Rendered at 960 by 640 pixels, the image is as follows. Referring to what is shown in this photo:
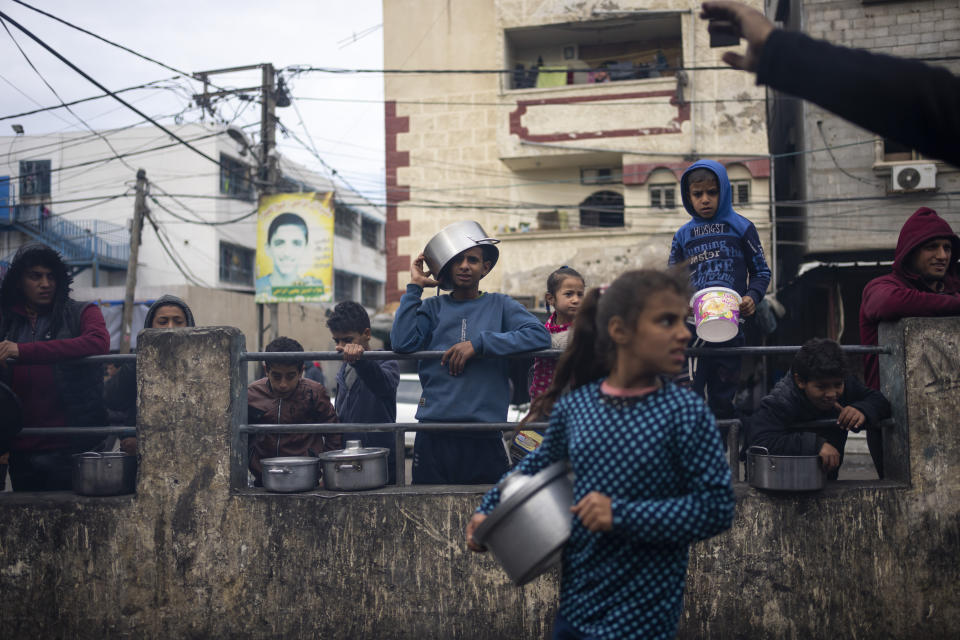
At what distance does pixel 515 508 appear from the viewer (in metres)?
2.25

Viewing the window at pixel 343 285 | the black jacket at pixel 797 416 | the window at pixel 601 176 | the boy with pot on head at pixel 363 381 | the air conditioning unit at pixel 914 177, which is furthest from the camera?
the window at pixel 343 285

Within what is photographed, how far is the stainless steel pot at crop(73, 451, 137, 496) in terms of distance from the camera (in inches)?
161

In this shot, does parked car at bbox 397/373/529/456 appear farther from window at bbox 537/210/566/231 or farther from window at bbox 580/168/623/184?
window at bbox 580/168/623/184

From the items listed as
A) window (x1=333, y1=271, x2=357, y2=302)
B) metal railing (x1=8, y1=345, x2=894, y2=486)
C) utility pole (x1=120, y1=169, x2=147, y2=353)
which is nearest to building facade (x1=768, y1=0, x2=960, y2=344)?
metal railing (x1=8, y1=345, x2=894, y2=486)

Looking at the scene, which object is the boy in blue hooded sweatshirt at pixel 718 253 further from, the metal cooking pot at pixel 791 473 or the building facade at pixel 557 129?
the building facade at pixel 557 129

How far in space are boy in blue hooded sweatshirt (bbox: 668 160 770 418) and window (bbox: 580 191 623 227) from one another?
14545 millimetres

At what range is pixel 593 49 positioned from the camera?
19438mm

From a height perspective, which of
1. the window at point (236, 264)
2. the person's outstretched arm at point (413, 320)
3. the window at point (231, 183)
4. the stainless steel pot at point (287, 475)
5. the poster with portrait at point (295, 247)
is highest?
the window at point (231, 183)

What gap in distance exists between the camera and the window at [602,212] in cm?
1889

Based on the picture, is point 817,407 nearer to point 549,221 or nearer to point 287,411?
point 287,411

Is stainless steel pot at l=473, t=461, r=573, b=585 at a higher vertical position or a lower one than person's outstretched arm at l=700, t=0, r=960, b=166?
lower

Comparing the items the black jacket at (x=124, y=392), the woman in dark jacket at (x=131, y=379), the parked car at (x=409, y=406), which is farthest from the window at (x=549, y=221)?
the black jacket at (x=124, y=392)

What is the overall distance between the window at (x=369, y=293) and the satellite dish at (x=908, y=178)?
29892 millimetres

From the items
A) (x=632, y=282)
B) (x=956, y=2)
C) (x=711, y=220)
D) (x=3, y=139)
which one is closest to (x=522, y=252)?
(x=956, y=2)
